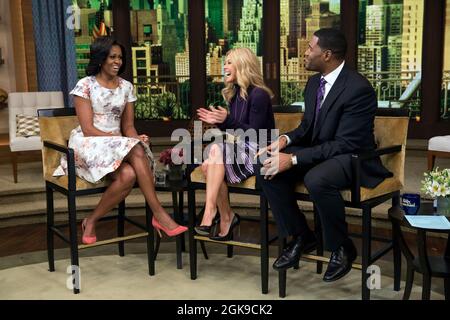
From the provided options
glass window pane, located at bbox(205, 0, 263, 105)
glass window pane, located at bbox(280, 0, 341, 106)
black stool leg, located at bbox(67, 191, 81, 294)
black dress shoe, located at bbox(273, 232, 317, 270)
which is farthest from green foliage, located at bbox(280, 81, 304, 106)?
black stool leg, located at bbox(67, 191, 81, 294)

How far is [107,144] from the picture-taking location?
3121mm

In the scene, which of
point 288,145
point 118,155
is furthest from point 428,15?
point 118,155

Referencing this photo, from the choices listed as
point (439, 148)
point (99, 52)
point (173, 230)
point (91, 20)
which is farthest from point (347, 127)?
point (91, 20)

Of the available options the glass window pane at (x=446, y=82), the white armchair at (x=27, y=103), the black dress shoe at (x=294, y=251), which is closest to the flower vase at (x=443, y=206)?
the black dress shoe at (x=294, y=251)

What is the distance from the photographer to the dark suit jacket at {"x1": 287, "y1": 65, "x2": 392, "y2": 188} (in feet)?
8.86

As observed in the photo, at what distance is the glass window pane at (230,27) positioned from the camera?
242 inches

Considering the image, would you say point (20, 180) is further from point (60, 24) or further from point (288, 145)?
point (288, 145)

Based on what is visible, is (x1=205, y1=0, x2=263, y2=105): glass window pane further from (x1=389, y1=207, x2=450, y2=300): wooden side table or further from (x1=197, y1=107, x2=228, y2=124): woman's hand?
(x1=389, y1=207, x2=450, y2=300): wooden side table

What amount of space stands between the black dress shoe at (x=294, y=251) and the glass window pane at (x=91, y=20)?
4103mm

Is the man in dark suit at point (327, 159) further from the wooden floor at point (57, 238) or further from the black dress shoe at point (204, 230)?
the wooden floor at point (57, 238)

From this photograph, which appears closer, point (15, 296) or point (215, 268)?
point (15, 296)

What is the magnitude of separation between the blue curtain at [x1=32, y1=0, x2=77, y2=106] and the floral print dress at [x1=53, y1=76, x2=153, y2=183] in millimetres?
2863
